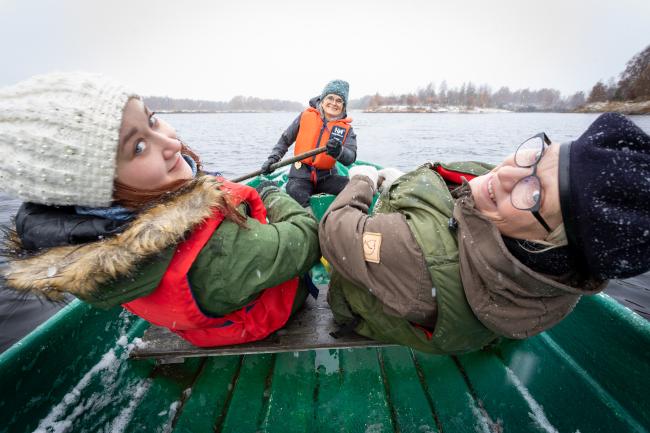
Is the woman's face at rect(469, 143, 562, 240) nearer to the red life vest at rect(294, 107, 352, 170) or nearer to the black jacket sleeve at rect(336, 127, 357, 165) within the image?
the black jacket sleeve at rect(336, 127, 357, 165)

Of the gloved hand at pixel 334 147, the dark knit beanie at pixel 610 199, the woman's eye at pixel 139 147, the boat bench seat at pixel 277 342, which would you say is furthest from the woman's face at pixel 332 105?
the dark knit beanie at pixel 610 199

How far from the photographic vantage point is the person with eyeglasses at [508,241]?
889 mm

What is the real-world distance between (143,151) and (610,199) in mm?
1599

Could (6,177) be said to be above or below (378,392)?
above

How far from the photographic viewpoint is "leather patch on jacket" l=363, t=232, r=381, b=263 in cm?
129

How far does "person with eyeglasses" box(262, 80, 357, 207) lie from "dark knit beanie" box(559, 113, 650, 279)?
320cm

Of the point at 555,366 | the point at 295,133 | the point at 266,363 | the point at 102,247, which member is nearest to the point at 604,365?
the point at 555,366

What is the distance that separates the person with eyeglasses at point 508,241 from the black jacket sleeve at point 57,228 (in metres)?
0.86

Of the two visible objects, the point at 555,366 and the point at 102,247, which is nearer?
the point at 102,247

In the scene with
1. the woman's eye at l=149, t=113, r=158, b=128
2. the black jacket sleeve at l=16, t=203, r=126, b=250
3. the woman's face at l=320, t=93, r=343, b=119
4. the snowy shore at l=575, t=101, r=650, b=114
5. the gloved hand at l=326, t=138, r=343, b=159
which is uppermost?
the snowy shore at l=575, t=101, r=650, b=114

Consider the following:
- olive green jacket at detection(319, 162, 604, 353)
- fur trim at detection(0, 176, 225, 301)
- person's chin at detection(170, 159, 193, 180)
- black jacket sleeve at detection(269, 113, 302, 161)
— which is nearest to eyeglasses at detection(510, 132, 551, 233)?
olive green jacket at detection(319, 162, 604, 353)

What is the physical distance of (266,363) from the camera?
2.02 meters

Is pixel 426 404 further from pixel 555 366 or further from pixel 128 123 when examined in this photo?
pixel 128 123

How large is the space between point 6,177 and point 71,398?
140 cm
